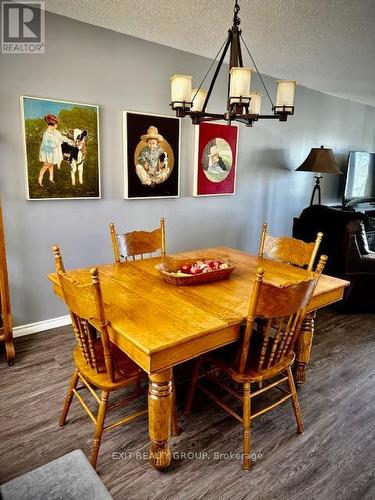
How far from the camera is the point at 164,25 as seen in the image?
2.62m

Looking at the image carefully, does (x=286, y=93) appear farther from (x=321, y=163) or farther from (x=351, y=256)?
(x=321, y=163)

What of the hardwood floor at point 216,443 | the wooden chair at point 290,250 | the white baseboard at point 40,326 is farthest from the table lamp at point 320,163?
the white baseboard at point 40,326

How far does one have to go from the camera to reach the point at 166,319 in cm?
148

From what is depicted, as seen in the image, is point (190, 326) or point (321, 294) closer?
point (190, 326)

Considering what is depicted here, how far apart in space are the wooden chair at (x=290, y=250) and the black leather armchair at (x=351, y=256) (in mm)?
1061

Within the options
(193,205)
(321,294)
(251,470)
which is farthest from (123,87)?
(251,470)

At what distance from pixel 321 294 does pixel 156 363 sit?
104 cm

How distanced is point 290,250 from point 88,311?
1539 millimetres

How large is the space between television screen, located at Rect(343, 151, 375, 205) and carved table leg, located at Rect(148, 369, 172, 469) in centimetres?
490

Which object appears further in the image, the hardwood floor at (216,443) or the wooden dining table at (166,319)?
the hardwood floor at (216,443)

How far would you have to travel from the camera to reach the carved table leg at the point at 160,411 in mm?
1408

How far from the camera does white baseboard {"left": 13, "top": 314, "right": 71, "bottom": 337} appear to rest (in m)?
2.78

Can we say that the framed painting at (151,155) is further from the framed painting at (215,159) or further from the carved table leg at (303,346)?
the carved table leg at (303,346)

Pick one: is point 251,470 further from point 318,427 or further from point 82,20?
point 82,20
